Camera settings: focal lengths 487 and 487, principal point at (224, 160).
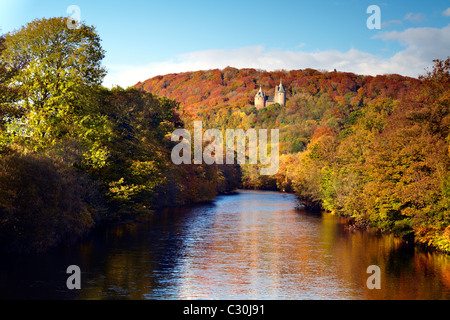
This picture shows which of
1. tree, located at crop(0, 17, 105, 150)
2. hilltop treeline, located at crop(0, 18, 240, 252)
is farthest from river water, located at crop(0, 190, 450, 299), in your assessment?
tree, located at crop(0, 17, 105, 150)

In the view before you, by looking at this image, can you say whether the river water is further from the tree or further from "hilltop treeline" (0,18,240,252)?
the tree

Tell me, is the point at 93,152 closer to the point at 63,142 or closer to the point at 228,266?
the point at 63,142

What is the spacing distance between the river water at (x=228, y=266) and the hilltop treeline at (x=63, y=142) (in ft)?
6.84

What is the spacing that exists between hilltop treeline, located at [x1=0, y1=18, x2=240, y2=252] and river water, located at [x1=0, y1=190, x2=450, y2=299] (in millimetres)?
2085

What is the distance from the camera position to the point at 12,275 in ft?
77.7

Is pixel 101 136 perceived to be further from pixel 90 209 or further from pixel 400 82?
pixel 400 82

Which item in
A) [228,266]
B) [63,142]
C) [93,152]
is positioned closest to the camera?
[228,266]

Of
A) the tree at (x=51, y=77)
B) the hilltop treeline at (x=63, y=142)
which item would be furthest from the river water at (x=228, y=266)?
the tree at (x=51, y=77)

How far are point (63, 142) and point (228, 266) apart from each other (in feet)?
Result: 49.4

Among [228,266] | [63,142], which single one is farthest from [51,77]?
[228,266]

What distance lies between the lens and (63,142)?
3419 centimetres

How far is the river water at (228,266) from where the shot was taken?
22.1m

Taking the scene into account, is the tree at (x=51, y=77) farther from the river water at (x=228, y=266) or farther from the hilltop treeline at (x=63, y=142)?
the river water at (x=228, y=266)
